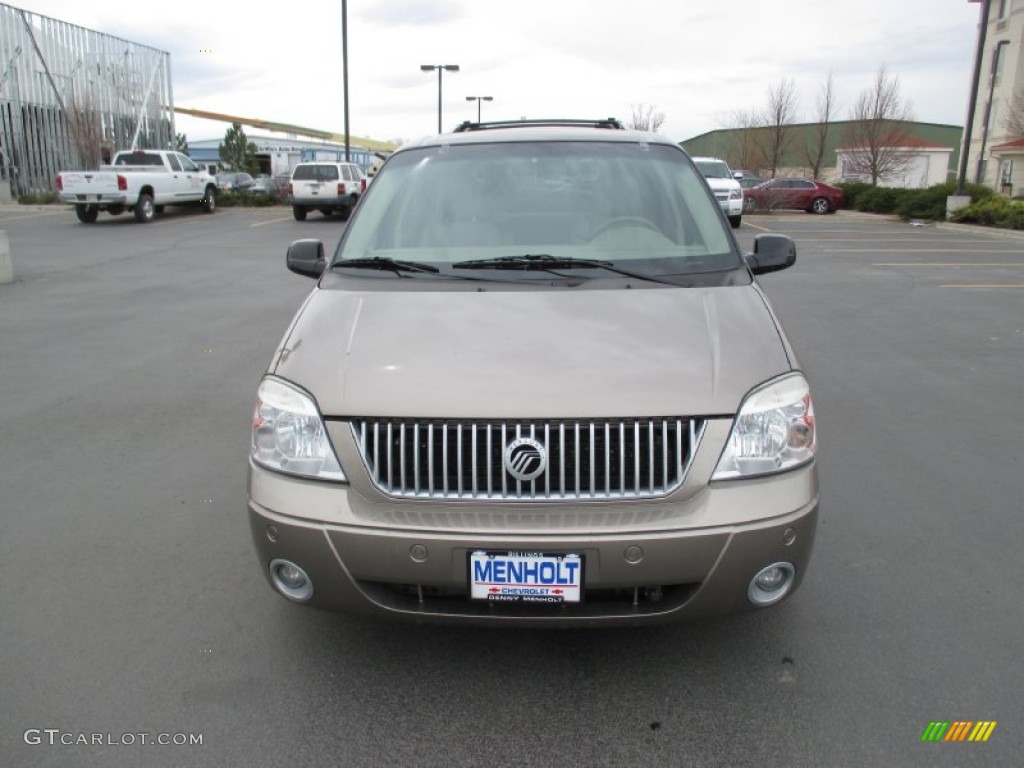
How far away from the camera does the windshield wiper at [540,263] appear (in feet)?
11.2

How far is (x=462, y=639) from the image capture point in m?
3.09

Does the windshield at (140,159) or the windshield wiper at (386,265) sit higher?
the windshield at (140,159)

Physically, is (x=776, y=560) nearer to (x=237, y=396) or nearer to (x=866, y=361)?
(x=237, y=396)

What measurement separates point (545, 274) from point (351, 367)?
996 mm

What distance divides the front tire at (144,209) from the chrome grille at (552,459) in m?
23.5

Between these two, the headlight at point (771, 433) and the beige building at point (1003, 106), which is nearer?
the headlight at point (771, 433)

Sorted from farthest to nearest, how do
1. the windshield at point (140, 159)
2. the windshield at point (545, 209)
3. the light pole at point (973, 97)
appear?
1. the windshield at point (140, 159)
2. the light pole at point (973, 97)
3. the windshield at point (545, 209)

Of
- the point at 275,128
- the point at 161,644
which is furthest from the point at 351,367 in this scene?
the point at 275,128

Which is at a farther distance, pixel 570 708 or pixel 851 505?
pixel 851 505

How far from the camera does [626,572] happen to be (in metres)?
2.46

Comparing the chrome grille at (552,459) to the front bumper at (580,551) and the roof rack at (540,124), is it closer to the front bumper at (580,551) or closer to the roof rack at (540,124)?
the front bumper at (580,551)

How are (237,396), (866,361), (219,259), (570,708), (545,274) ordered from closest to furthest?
(570,708), (545,274), (237,396), (866,361), (219,259)

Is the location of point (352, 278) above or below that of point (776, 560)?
above

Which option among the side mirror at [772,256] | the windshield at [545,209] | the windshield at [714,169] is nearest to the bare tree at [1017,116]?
the windshield at [714,169]
